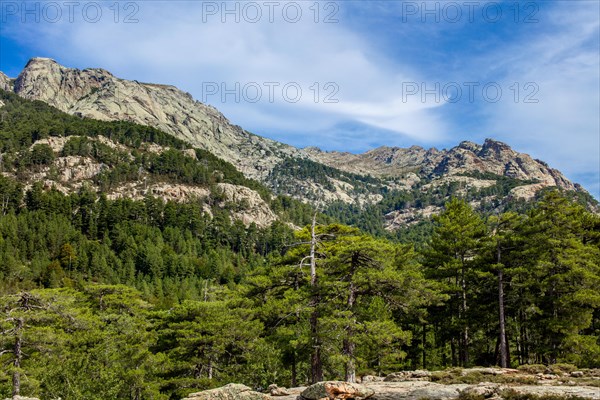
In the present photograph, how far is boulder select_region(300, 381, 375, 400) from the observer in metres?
16.9

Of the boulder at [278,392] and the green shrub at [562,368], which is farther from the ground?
the green shrub at [562,368]

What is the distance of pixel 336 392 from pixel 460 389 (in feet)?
15.8

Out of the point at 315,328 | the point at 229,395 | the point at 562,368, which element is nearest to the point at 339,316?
the point at 315,328

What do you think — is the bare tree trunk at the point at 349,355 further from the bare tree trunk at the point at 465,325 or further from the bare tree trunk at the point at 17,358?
the bare tree trunk at the point at 17,358

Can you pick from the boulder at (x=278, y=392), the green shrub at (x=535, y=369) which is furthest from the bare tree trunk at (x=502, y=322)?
the boulder at (x=278, y=392)

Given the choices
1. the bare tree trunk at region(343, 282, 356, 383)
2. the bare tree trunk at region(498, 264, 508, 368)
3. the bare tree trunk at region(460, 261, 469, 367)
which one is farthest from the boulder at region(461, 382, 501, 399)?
the bare tree trunk at region(460, 261, 469, 367)

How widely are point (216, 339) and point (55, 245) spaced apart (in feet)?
281

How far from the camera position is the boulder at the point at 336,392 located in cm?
1694

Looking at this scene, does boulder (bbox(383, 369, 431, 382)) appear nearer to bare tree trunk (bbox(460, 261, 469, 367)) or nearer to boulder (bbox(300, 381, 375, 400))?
boulder (bbox(300, 381, 375, 400))

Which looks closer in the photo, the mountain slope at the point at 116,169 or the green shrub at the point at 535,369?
the green shrub at the point at 535,369

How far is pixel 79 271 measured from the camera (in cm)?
8912

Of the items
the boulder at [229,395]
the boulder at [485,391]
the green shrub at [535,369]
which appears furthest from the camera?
the green shrub at [535,369]

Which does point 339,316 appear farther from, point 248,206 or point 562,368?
point 248,206

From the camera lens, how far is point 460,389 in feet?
53.5
